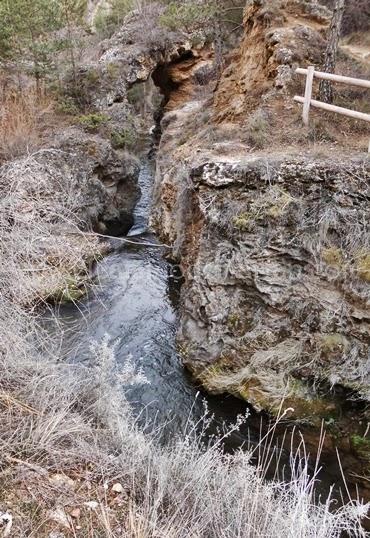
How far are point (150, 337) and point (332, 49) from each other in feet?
21.8

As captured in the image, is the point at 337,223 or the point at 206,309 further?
the point at 206,309

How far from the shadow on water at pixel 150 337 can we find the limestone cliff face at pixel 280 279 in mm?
358

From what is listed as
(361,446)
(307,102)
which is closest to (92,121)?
(307,102)

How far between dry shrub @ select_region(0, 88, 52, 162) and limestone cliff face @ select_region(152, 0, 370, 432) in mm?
5218

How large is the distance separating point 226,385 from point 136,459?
3051mm

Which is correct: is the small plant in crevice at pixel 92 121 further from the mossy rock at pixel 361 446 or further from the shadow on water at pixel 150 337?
the mossy rock at pixel 361 446

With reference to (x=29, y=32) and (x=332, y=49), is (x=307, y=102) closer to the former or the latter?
(x=332, y=49)

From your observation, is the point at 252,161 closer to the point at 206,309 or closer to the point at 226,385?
the point at 206,309

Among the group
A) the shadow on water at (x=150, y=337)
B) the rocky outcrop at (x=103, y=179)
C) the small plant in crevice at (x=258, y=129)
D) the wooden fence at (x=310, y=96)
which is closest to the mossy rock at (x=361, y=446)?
the shadow on water at (x=150, y=337)

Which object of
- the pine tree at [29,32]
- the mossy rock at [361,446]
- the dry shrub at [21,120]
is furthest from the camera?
the pine tree at [29,32]

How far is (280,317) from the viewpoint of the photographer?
21.3ft

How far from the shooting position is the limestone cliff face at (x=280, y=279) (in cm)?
610

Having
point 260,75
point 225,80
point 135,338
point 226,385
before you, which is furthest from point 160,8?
point 226,385

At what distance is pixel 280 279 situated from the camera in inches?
257
